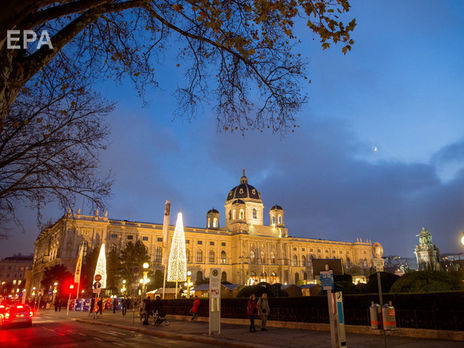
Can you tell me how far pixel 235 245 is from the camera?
3447 inches

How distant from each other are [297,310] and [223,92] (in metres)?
11.2

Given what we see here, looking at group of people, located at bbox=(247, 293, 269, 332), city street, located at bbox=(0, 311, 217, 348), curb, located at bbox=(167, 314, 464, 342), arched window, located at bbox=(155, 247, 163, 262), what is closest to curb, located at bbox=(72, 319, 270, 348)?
city street, located at bbox=(0, 311, 217, 348)

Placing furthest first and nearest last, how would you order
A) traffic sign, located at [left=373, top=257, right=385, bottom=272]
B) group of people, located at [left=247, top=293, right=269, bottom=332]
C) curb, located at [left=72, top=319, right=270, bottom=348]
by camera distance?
group of people, located at [left=247, top=293, right=269, bottom=332]
curb, located at [left=72, top=319, right=270, bottom=348]
traffic sign, located at [left=373, top=257, right=385, bottom=272]

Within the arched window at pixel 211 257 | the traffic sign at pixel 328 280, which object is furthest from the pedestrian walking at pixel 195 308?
the arched window at pixel 211 257

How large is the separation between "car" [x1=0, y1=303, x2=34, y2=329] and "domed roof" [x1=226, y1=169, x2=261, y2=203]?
75.3m

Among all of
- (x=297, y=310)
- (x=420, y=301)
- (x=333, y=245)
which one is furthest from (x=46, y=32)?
(x=333, y=245)

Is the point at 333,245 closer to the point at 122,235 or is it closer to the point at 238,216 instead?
the point at 238,216

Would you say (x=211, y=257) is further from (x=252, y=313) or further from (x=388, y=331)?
(x=388, y=331)

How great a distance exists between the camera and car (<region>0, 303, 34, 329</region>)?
18250 millimetres

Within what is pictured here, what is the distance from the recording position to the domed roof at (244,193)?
307 feet

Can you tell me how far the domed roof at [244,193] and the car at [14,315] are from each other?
75315mm

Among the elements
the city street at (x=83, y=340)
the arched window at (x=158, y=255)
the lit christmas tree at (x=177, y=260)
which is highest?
the arched window at (x=158, y=255)

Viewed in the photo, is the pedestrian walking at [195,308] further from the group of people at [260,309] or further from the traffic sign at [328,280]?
the traffic sign at [328,280]

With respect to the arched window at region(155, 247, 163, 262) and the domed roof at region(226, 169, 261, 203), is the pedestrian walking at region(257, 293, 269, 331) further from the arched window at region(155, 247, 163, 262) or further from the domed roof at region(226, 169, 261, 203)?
the domed roof at region(226, 169, 261, 203)
